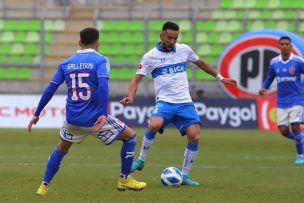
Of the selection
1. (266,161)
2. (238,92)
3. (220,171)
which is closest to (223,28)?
(238,92)

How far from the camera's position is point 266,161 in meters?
15.7

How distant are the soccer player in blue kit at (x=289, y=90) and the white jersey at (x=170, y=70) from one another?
3941 millimetres

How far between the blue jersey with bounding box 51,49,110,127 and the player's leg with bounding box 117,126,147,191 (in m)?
0.55

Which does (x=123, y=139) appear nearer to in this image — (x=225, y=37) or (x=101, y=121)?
(x=101, y=121)

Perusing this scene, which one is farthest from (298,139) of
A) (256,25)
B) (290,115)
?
(256,25)

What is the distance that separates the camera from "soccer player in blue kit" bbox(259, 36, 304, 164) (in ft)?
52.1

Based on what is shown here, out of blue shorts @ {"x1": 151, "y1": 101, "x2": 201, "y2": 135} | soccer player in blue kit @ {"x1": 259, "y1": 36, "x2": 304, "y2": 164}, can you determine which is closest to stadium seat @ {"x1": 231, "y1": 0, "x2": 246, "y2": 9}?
soccer player in blue kit @ {"x1": 259, "y1": 36, "x2": 304, "y2": 164}

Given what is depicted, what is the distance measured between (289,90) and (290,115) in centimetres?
48

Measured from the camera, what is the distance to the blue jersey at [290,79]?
626 inches

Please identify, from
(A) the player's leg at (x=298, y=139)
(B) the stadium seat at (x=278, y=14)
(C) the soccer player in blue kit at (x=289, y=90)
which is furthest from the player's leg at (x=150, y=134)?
(B) the stadium seat at (x=278, y=14)

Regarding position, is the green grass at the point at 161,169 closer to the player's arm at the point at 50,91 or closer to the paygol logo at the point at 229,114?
the player's arm at the point at 50,91

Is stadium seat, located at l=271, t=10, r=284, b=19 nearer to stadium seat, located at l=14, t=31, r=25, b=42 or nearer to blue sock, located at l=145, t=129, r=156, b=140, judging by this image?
stadium seat, located at l=14, t=31, r=25, b=42

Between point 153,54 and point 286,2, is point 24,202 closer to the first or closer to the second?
point 153,54

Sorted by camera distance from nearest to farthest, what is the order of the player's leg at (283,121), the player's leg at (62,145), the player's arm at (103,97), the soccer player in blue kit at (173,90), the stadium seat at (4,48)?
the player's arm at (103,97), the player's leg at (62,145), the soccer player in blue kit at (173,90), the player's leg at (283,121), the stadium seat at (4,48)
